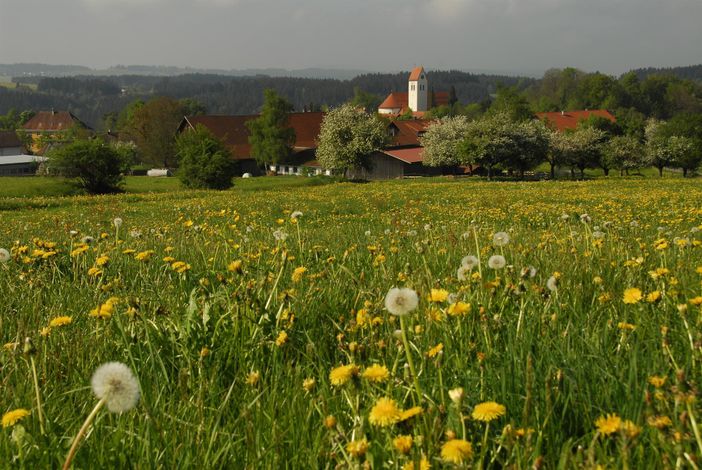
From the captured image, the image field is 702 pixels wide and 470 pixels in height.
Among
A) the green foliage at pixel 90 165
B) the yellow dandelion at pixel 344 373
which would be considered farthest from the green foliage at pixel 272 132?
the yellow dandelion at pixel 344 373

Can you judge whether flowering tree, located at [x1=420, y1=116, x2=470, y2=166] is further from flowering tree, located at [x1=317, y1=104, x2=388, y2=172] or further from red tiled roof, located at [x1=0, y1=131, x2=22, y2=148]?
red tiled roof, located at [x1=0, y1=131, x2=22, y2=148]

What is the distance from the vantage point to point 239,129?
9981 cm

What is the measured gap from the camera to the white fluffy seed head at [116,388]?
159cm

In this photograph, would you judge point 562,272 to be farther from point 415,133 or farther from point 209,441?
point 415,133

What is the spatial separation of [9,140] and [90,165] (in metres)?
115

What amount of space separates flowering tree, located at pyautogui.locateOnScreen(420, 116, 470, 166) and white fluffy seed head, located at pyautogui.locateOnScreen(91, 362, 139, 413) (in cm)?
6754

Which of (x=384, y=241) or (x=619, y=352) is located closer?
(x=619, y=352)

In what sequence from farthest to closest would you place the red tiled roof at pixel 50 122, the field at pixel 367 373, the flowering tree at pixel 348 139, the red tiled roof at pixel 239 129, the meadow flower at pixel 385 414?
1. the red tiled roof at pixel 50 122
2. the red tiled roof at pixel 239 129
3. the flowering tree at pixel 348 139
4. the field at pixel 367 373
5. the meadow flower at pixel 385 414

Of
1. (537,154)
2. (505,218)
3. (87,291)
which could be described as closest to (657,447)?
(87,291)

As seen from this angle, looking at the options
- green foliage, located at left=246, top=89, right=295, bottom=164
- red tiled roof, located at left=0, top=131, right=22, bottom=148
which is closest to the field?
green foliage, located at left=246, top=89, right=295, bottom=164

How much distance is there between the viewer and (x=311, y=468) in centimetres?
184

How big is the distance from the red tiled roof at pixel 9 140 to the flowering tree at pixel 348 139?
105326 millimetres

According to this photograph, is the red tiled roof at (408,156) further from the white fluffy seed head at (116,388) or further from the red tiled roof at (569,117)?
the white fluffy seed head at (116,388)

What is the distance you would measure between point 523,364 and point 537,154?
2696 inches
